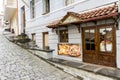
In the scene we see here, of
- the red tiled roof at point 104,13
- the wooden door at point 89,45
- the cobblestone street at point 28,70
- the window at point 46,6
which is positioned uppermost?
the window at point 46,6

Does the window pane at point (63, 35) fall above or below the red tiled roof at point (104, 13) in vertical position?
below

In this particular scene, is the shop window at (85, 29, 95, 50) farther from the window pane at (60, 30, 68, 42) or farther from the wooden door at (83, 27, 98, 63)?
the window pane at (60, 30, 68, 42)

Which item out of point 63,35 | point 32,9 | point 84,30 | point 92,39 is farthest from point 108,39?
point 32,9

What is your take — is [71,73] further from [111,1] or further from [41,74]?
[111,1]

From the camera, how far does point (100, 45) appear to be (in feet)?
28.9

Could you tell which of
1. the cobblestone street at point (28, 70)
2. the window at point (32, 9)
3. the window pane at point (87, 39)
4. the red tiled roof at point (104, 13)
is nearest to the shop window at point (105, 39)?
the red tiled roof at point (104, 13)

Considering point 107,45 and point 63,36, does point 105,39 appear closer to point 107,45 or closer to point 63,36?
point 107,45

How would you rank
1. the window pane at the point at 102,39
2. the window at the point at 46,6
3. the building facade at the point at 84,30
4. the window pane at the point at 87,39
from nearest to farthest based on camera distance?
1. the building facade at the point at 84,30
2. the window pane at the point at 102,39
3. the window pane at the point at 87,39
4. the window at the point at 46,6

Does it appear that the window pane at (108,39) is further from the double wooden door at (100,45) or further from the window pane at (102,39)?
the window pane at (102,39)

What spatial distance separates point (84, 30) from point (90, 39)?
0.64m

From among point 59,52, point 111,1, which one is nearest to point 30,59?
point 59,52

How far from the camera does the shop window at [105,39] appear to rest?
27.1 feet

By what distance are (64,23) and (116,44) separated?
3461 mm

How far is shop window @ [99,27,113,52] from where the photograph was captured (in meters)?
8.26
